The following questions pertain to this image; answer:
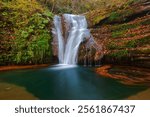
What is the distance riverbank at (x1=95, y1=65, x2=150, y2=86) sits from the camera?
332 inches

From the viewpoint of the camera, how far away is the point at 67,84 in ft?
29.1

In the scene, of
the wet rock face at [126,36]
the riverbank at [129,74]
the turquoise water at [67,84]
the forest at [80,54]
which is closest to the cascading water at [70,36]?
the forest at [80,54]

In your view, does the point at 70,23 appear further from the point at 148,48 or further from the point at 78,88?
the point at 78,88

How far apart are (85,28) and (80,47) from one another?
2737 millimetres

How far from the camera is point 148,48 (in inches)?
433

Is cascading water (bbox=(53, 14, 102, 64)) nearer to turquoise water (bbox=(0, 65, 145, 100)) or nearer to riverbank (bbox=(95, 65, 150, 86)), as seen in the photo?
turquoise water (bbox=(0, 65, 145, 100))

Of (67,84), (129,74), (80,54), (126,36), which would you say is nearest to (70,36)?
(80,54)

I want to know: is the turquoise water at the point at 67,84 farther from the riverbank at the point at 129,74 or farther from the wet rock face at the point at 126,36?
the wet rock face at the point at 126,36

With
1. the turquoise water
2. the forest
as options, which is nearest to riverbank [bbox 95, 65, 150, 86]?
the forest

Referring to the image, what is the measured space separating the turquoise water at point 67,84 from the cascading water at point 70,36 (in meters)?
1.80

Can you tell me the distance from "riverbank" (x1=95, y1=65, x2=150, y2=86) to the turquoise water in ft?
1.33

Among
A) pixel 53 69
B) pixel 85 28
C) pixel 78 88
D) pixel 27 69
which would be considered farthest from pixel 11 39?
pixel 78 88

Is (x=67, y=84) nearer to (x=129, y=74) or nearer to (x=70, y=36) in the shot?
(x=129, y=74)

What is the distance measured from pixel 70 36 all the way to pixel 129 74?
620 centimetres
